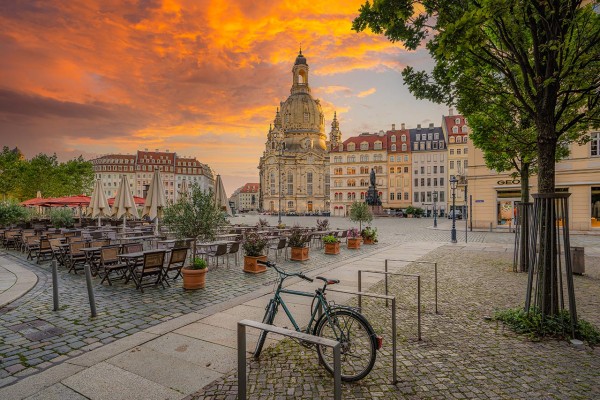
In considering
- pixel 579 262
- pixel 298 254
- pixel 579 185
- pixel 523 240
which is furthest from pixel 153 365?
pixel 579 185

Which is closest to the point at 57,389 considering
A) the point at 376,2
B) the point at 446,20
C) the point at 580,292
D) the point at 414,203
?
the point at 376,2

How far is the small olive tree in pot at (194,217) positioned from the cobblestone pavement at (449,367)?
506cm

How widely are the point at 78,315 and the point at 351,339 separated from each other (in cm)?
588

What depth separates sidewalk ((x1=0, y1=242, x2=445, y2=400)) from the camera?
163 inches

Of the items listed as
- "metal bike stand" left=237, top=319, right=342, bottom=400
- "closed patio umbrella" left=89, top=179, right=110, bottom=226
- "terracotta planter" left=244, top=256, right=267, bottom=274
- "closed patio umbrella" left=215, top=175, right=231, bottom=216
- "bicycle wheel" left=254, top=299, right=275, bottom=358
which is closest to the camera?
"metal bike stand" left=237, top=319, right=342, bottom=400

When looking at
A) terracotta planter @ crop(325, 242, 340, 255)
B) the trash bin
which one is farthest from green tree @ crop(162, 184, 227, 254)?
the trash bin

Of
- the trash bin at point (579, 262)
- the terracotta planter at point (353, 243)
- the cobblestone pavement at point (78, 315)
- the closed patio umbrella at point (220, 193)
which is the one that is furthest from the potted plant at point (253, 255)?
the trash bin at point (579, 262)

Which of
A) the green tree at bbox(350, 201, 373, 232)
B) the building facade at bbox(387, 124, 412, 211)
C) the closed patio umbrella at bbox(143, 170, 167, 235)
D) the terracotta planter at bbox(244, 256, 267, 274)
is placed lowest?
the terracotta planter at bbox(244, 256, 267, 274)

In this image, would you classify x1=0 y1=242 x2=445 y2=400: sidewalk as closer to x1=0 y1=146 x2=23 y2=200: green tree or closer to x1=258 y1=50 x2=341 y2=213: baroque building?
x1=0 y1=146 x2=23 y2=200: green tree

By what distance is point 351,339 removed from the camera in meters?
4.44

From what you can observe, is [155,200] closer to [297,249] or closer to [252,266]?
[252,266]

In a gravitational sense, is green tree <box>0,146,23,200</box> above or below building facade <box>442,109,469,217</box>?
below

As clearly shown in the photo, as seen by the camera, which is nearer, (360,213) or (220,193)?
(220,193)

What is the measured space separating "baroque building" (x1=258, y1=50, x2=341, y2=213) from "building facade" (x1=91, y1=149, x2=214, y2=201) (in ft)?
95.5
